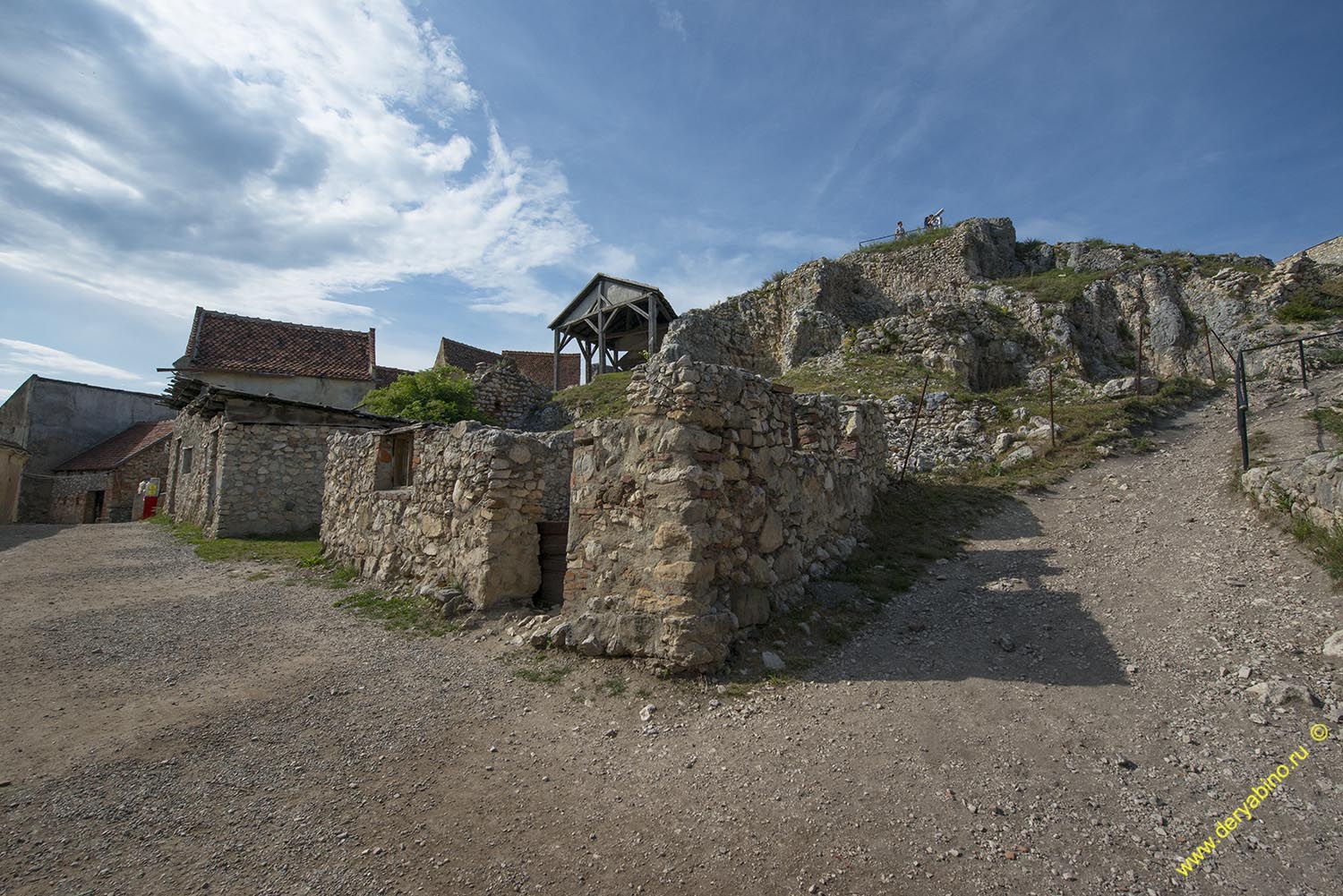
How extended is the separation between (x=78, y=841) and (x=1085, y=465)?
14251 millimetres

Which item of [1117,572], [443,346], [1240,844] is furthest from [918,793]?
[443,346]

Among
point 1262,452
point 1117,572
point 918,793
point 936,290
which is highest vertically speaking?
point 936,290

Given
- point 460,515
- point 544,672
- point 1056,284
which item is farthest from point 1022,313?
point 544,672

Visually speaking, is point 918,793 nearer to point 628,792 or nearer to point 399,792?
point 628,792

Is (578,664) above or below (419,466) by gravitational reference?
below

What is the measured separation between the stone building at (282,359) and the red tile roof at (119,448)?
17.5 ft

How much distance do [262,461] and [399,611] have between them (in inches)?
374

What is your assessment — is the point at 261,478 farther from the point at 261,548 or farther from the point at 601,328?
the point at 601,328

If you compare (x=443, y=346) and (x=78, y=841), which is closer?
(x=78, y=841)

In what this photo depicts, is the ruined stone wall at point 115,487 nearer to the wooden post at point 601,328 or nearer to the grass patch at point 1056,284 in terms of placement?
the wooden post at point 601,328

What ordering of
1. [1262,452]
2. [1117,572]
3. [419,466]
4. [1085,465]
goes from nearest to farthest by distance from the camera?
1. [1117,572]
2. [419,466]
3. [1262,452]
4. [1085,465]

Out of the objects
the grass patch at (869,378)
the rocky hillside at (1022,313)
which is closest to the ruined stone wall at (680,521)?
the grass patch at (869,378)

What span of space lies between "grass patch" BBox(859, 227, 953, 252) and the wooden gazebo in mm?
12720

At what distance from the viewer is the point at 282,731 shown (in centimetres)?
449
